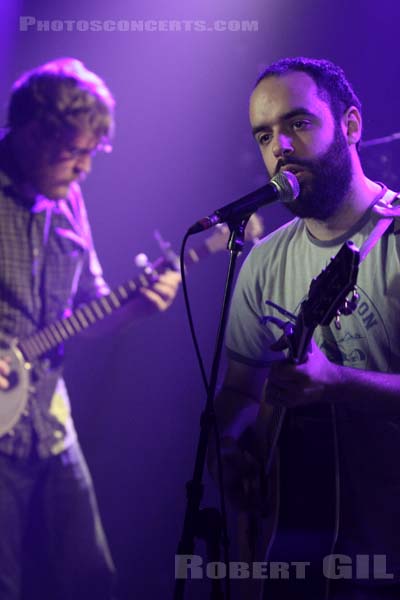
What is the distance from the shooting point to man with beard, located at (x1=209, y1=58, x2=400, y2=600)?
1.91 metres

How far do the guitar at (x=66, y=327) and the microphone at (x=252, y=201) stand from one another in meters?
1.13

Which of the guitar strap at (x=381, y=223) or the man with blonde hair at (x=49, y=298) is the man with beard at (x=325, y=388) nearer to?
the guitar strap at (x=381, y=223)

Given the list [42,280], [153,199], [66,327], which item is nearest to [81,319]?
[66,327]

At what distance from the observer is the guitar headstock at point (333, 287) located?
5.09ft

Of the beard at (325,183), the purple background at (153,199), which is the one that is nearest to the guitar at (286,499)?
the beard at (325,183)

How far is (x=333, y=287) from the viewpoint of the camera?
5.32 ft

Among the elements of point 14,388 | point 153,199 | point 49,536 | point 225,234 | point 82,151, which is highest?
point 82,151

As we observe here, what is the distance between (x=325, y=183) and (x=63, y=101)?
1.37 meters

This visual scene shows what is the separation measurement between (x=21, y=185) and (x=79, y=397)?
37.7 inches

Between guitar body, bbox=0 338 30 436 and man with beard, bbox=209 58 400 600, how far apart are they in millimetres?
914

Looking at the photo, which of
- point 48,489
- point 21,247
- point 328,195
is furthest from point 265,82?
point 48,489

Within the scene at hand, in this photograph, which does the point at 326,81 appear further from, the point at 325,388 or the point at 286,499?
the point at 286,499

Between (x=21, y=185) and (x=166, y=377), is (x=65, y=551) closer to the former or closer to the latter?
(x=166, y=377)

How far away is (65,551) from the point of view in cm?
285
